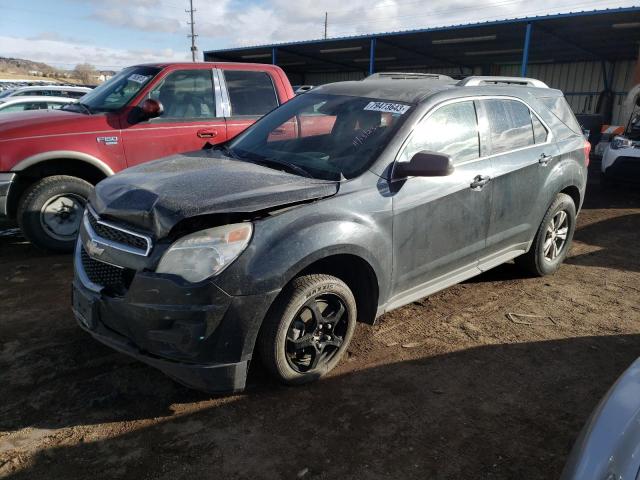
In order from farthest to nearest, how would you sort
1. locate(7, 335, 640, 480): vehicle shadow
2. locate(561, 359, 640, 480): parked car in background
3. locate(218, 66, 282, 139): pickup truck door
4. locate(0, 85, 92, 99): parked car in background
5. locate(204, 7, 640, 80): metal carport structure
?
locate(204, 7, 640, 80): metal carport structure → locate(0, 85, 92, 99): parked car in background → locate(218, 66, 282, 139): pickup truck door → locate(7, 335, 640, 480): vehicle shadow → locate(561, 359, 640, 480): parked car in background

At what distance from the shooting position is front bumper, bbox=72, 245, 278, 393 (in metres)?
2.51

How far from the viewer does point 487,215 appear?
3893 millimetres

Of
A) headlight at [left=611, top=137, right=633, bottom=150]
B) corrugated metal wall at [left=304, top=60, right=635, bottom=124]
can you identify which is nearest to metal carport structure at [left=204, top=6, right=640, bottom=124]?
corrugated metal wall at [left=304, top=60, right=635, bottom=124]

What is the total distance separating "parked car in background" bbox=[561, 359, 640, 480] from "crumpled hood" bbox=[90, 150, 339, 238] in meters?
1.75

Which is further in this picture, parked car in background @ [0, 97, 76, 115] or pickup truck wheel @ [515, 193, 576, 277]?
parked car in background @ [0, 97, 76, 115]

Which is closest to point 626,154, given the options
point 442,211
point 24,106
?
point 442,211

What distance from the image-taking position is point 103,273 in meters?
2.85

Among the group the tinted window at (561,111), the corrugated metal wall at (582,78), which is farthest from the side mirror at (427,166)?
the corrugated metal wall at (582,78)

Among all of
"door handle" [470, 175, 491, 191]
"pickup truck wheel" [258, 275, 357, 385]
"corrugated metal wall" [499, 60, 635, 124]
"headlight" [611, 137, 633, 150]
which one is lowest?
"pickup truck wheel" [258, 275, 357, 385]

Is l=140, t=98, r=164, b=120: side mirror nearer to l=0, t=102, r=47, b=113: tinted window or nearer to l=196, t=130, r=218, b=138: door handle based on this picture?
A: l=196, t=130, r=218, b=138: door handle

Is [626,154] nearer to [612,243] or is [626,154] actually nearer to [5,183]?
[612,243]

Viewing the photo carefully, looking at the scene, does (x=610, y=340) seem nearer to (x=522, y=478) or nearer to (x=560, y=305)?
(x=560, y=305)

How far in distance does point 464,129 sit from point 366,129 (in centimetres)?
81

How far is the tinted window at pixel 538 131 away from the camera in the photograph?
14.5 ft
